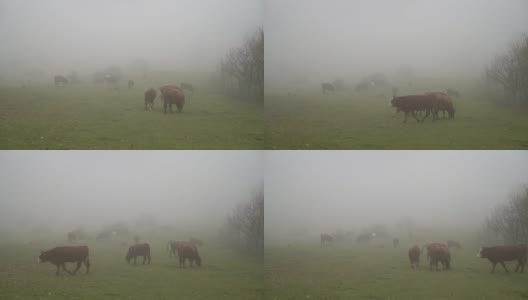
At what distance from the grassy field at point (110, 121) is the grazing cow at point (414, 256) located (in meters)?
2.30

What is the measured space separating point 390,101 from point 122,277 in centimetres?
387

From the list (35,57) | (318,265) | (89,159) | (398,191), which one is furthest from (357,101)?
(35,57)

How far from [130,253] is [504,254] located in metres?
4.48

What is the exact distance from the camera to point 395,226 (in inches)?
340

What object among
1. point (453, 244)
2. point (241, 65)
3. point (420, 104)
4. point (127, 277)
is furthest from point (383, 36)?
point (127, 277)

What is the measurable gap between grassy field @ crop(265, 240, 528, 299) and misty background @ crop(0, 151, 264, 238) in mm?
938

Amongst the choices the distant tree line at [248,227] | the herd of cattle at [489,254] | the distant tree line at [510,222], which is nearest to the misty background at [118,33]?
the distant tree line at [248,227]

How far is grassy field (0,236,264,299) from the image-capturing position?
8.42 metres

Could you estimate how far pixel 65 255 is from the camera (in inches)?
333

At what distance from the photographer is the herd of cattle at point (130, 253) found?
8.45 meters

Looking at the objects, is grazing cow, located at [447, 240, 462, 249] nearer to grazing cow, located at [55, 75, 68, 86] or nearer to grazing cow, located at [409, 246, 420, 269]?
grazing cow, located at [409, 246, 420, 269]

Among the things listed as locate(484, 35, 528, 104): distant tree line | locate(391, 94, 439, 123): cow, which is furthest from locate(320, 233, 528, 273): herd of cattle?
locate(484, 35, 528, 104): distant tree line

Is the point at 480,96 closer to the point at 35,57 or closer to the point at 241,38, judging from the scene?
the point at 241,38

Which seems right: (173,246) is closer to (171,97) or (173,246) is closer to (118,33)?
(171,97)
